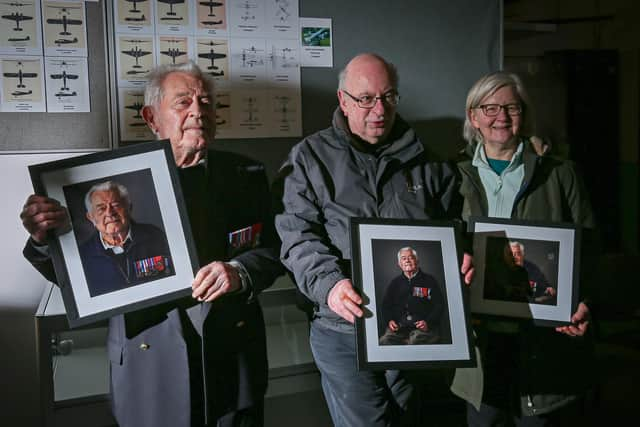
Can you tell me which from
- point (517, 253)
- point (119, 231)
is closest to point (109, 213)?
point (119, 231)

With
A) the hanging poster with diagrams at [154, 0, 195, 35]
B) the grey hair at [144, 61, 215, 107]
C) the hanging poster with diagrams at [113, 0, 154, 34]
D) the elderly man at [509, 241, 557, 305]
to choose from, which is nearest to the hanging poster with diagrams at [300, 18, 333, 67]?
the hanging poster with diagrams at [154, 0, 195, 35]

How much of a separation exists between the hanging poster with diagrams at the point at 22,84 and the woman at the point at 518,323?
4.69ft

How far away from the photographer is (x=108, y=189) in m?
1.36

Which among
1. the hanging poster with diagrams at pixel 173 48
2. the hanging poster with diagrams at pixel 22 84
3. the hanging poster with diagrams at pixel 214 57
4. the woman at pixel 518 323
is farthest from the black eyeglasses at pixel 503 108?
the hanging poster with diagrams at pixel 22 84

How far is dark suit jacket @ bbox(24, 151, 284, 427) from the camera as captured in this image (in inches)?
56.1

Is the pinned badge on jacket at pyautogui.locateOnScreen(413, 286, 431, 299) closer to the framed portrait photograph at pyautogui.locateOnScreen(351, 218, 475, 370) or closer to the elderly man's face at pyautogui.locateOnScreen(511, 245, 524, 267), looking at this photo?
the framed portrait photograph at pyautogui.locateOnScreen(351, 218, 475, 370)

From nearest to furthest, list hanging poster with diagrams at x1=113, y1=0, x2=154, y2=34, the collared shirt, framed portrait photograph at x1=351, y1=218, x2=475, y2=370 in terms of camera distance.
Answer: framed portrait photograph at x1=351, y1=218, x2=475, y2=370
the collared shirt
hanging poster with diagrams at x1=113, y1=0, x2=154, y2=34

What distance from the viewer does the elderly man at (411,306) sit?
145 centimetres

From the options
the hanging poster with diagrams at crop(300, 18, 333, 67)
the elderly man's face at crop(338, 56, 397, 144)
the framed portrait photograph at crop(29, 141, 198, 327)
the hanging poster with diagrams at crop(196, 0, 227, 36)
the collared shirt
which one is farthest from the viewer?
the hanging poster with diagrams at crop(300, 18, 333, 67)

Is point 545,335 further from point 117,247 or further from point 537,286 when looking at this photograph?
point 117,247

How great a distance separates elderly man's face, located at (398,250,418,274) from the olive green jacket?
0.28 metres

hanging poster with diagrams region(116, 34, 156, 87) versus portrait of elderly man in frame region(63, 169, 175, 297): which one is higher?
hanging poster with diagrams region(116, 34, 156, 87)

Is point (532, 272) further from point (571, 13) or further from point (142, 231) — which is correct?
point (571, 13)

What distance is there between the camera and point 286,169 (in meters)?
1.62
